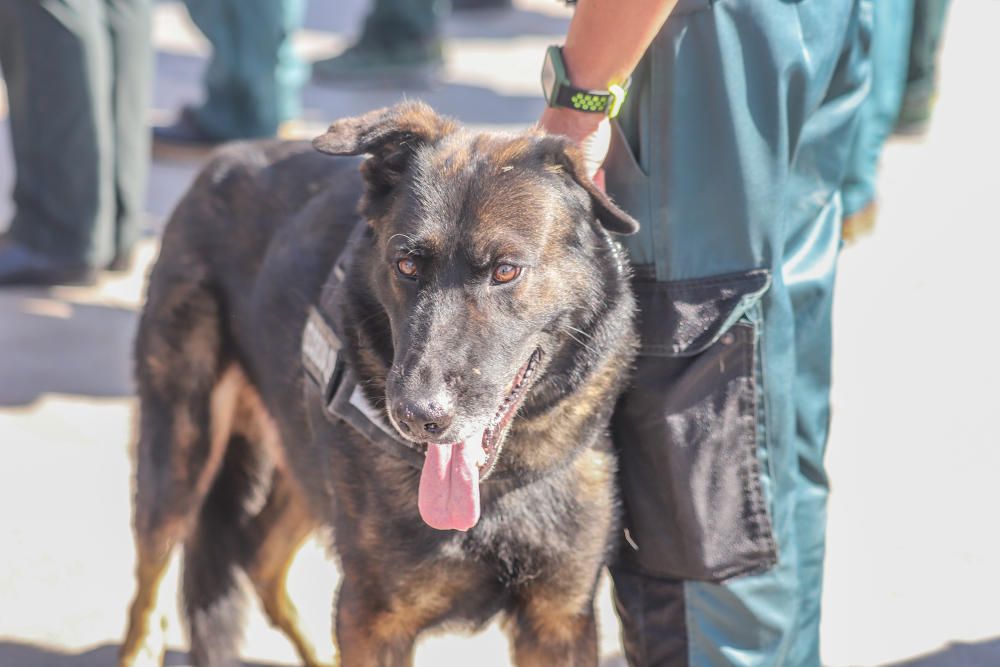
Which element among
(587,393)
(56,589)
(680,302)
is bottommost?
(56,589)

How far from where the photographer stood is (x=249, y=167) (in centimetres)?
298

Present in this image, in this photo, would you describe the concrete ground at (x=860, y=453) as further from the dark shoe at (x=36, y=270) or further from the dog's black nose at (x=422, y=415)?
the dog's black nose at (x=422, y=415)

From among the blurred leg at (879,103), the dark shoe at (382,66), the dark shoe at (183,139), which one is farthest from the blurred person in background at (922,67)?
the dark shoe at (183,139)

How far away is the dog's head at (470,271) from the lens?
210cm

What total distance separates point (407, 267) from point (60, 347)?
2.87 metres

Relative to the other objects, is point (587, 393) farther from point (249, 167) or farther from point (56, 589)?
point (56, 589)

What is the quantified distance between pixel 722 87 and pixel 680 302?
15.7 inches

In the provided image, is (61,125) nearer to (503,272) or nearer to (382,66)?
(382,66)

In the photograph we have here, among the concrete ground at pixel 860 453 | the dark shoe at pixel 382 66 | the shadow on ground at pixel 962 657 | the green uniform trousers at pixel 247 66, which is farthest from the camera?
the dark shoe at pixel 382 66

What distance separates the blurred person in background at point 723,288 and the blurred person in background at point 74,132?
3.00 metres

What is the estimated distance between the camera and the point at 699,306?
2279 millimetres

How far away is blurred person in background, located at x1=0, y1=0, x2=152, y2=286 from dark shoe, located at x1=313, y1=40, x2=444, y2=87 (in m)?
2.49

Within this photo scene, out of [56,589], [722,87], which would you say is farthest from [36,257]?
[722,87]

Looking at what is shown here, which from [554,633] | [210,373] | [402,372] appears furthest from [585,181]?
[210,373]
